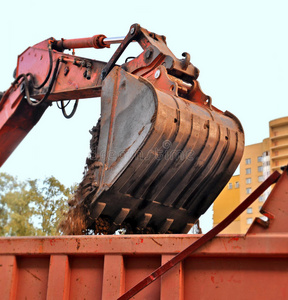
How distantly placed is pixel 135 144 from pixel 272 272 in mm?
2346

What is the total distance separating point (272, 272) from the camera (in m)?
2.28

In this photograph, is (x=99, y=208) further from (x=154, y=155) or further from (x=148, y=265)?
(x=148, y=265)

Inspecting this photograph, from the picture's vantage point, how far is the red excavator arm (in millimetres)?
4484

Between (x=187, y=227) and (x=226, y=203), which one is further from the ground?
(x=226, y=203)

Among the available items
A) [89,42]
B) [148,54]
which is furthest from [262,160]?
[148,54]

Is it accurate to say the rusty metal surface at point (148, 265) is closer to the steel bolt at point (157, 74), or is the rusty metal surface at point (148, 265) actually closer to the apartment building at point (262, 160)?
the steel bolt at point (157, 74)

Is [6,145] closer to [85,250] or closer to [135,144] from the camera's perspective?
[135,144]

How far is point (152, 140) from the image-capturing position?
4387 millimetres

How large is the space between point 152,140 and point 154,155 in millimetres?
168

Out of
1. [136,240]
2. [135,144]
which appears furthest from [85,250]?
[135,144]

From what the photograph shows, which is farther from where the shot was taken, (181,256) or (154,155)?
(154,155)

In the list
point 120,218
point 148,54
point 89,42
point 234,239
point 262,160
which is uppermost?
point 262,160

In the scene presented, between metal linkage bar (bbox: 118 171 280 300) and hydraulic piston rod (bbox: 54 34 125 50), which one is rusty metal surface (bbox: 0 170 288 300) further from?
hydraulic piston rod (bbox: 54 34 125 50)

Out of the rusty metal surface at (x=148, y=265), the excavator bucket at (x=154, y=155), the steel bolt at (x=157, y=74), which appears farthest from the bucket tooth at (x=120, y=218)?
the rusty metal surface at (x=148, y=265)
